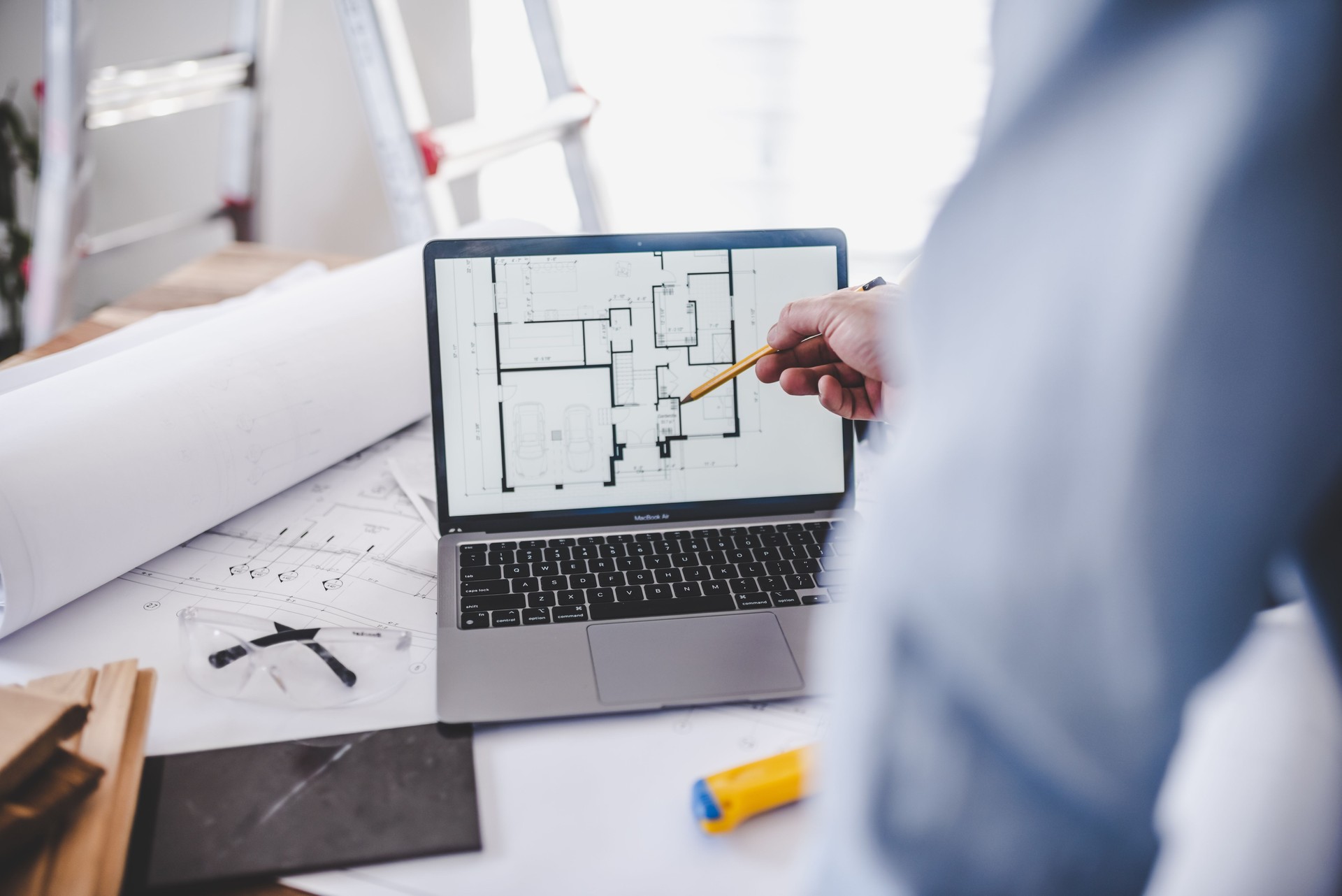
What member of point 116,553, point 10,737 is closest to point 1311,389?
point 10,737

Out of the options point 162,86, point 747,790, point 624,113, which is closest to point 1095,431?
point 747,790

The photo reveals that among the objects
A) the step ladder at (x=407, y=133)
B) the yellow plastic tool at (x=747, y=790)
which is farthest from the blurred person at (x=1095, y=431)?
the step ladder at (x=407, y=133)

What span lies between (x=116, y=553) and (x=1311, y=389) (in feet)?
2.35

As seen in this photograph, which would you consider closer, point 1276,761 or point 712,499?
point 1276,761

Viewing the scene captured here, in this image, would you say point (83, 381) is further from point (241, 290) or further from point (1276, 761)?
point (1276, 761)

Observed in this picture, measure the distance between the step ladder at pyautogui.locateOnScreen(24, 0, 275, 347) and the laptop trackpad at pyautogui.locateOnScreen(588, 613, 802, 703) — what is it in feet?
3.55

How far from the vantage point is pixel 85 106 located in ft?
4.02

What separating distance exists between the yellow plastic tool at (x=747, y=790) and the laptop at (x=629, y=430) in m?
0.16

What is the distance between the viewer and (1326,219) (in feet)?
0.68

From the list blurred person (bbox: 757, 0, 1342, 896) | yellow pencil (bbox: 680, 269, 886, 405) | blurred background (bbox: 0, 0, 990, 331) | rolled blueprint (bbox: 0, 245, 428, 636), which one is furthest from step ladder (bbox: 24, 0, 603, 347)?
blurred person (bbox: 757, 0, 1342, 896)

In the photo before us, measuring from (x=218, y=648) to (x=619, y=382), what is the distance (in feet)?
1.16

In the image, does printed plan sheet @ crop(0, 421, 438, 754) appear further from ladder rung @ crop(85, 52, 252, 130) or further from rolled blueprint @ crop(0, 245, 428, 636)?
ladder rung @ crop(85, 52, 252, 130)

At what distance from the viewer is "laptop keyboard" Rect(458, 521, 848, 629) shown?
2.14ft

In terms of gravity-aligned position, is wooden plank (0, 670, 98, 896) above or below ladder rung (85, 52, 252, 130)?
below
